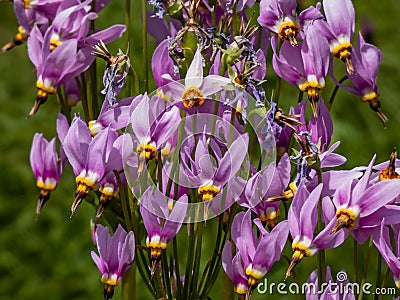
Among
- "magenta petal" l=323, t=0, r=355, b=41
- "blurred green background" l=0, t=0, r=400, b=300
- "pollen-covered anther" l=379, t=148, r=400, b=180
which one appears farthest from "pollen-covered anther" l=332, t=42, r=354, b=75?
"blurred green background" l=0, t=0, r=400, b=300

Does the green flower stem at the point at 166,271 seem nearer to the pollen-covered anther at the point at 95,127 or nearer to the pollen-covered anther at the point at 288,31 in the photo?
the pollen-covered anther at the point at 95,127

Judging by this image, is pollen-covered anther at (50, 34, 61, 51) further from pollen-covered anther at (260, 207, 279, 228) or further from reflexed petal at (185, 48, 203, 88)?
pollen-covered anther at (260, 207, 279, 228)

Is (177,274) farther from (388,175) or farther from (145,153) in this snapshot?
(388,175)

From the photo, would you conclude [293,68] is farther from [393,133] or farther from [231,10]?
[393,133]

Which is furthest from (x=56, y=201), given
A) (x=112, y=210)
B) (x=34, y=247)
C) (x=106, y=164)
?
(x=106, y=164)

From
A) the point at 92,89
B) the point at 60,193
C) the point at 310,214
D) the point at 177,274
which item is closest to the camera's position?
the point at 310,214

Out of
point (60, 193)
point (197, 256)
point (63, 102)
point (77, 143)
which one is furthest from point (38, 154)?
point (60, 193)

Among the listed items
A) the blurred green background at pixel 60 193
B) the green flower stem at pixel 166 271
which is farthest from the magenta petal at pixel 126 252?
Result: the blurred green background at pixel 60 193
